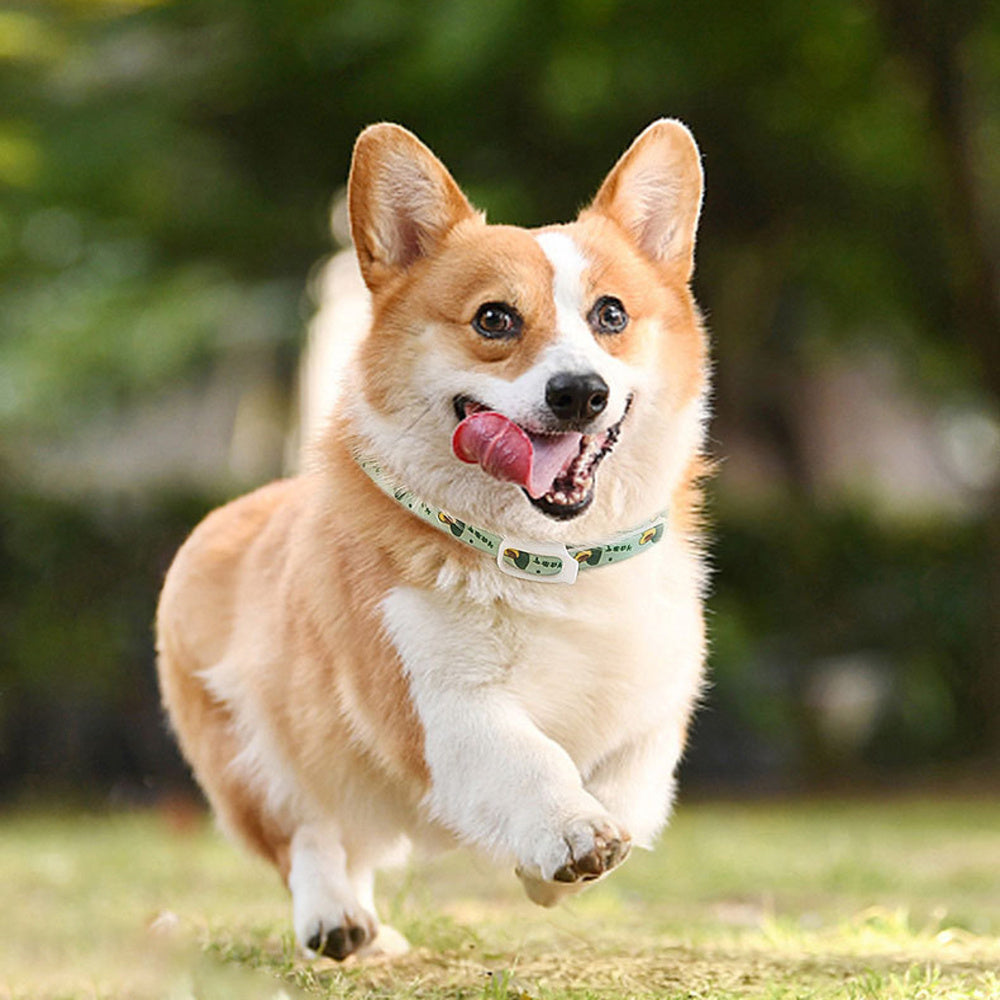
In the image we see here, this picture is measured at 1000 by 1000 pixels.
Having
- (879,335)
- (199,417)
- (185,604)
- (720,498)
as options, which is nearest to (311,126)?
(720,498)

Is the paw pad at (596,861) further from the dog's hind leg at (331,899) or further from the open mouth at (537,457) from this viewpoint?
the dog's hind leg at (331,899)

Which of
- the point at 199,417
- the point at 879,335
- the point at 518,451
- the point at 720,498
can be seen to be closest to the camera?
the point at 518,451

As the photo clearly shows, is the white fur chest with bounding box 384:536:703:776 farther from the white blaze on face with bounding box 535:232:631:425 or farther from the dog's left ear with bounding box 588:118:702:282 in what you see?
the dog's left ear with bounding box 588:118:702:282

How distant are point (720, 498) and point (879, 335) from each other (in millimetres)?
2052

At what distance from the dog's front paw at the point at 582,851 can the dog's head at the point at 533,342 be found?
0.63 meters

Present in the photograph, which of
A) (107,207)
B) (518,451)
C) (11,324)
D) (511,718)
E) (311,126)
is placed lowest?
(511,718)

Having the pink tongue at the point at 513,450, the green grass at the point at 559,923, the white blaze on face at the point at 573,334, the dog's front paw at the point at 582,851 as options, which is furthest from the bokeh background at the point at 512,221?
the dog's front paw at the point at 582,851

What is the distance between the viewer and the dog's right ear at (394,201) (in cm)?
342

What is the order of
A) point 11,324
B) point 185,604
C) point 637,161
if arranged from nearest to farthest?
1. point 637,161
2. point 185,604
3. point 11,324

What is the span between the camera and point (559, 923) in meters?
4.40

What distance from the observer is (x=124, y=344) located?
329 inches

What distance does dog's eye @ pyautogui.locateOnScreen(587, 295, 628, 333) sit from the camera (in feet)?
10.7

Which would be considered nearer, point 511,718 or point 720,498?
point 511,718

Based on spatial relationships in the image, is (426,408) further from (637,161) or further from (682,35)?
(682,35)
